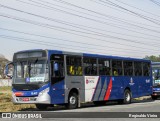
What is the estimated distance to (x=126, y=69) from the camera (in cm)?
2559

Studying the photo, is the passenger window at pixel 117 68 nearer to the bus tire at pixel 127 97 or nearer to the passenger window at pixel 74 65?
the bus tire at pixel 127 97

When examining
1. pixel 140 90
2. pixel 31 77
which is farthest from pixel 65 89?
pixel 140 90

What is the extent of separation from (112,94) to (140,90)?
3976mm

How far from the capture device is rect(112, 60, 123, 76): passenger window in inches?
958

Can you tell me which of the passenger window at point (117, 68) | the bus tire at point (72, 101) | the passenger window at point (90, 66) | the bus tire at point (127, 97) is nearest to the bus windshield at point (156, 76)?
the bus tire at point (127, 97)

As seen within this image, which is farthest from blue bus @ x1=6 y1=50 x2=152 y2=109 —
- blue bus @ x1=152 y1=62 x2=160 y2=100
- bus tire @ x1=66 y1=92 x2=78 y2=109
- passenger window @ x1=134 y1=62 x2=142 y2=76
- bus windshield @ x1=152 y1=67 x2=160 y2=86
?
bus windshield @ x1=152 y1=67 x2=160 y2=86

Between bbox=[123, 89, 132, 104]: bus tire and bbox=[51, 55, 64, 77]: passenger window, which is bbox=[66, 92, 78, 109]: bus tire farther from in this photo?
bbox=[123, 89, 132, 104]: bus tire

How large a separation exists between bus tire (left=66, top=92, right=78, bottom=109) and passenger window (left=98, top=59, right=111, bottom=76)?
2.90 m

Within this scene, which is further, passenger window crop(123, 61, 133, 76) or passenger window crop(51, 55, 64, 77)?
passenger window crop(123, 61, 133, 76)

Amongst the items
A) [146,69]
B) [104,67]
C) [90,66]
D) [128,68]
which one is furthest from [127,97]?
[90,66]

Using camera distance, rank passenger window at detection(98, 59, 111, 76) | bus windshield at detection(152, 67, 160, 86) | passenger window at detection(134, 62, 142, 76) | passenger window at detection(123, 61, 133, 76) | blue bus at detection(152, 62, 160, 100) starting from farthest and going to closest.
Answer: bus windshield at detection(152, 67, 160, 86) < blue bus at detection(152, 62, 160, 100) < passenger window at detection(134, 62, 142, 76) < passenger window at detection(123, 61, 133, 76) < passenger window at detection(98, 59, 111, 76)

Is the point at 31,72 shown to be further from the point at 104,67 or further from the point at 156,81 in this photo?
the point at 156,81

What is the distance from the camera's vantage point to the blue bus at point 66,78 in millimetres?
19016

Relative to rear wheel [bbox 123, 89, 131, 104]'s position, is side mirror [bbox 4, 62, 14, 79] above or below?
above
